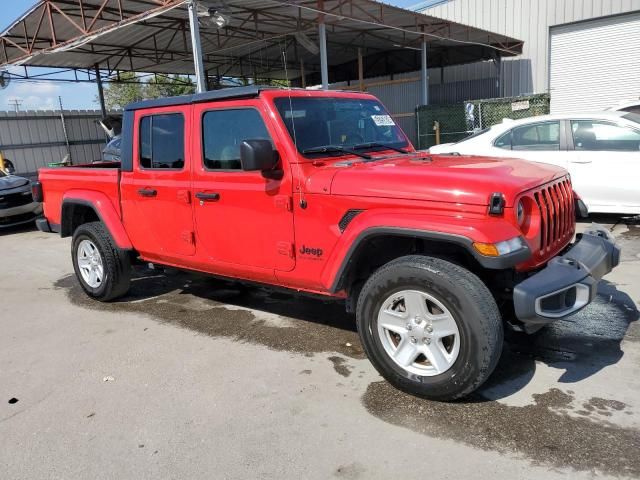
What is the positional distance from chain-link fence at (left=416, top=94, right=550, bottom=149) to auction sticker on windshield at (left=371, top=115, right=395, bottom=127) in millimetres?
9876

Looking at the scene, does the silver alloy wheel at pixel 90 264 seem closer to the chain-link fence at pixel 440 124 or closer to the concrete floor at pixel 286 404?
the concrete floor at pixel 286 404

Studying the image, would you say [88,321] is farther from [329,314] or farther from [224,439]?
[224,439]

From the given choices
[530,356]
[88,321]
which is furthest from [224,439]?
[88,321]

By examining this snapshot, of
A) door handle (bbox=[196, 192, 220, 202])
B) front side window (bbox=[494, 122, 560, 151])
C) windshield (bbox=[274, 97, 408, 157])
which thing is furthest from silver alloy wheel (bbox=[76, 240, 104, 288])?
front side window (bbox=[494, 122, 560, 151])

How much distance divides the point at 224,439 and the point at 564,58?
19.5 meters

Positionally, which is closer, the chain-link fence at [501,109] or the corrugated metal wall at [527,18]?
the chain-link fence at [501,109]

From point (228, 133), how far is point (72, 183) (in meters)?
2.44

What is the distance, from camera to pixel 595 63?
1781 cm

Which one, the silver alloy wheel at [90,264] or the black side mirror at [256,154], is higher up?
the black side mirror at [256,154]

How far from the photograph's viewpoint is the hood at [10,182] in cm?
1060

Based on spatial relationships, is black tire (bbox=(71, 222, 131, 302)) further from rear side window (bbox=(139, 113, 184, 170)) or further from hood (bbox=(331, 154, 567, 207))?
hood (bbox=(331, 154, 567, 207))

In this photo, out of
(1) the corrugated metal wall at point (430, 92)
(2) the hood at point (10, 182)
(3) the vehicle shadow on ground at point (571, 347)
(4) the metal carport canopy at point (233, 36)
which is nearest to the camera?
(3) the vehicle shadow on ground at point (571, 347)

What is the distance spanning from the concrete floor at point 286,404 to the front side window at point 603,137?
2.79 meters

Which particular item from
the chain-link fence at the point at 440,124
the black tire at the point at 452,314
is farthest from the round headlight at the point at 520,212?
the chain-link fence at the point at 440,124
